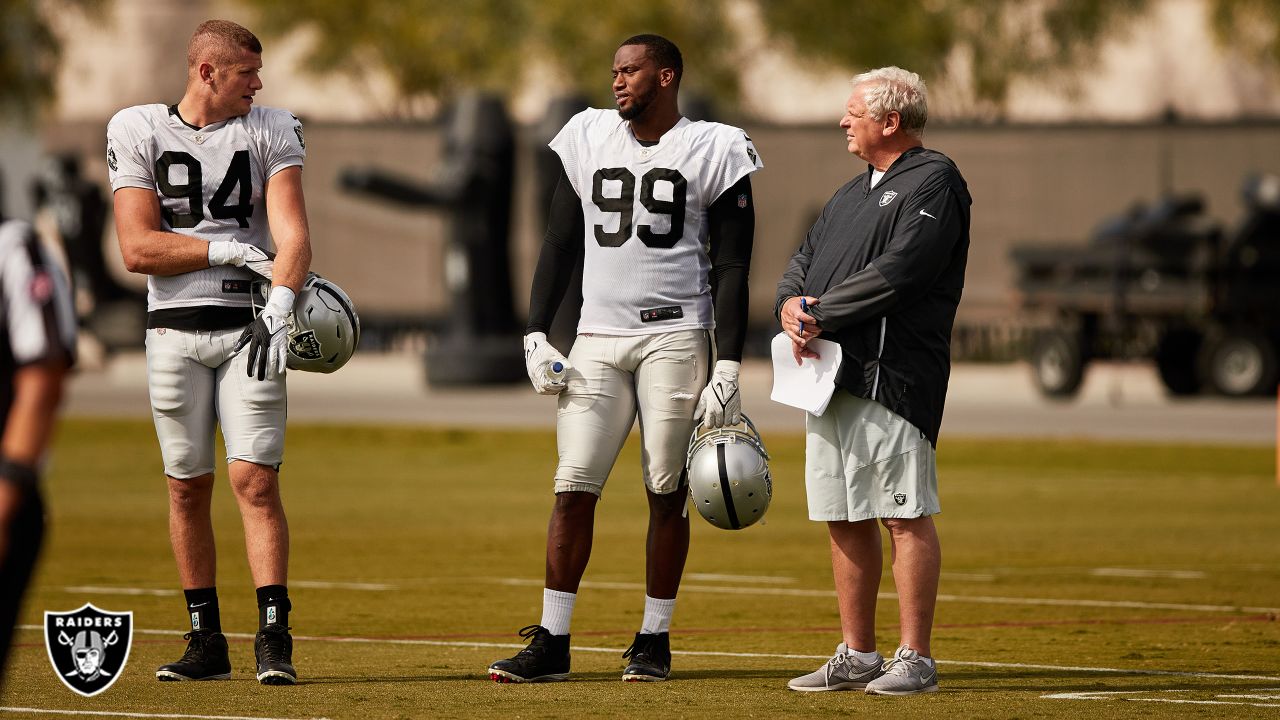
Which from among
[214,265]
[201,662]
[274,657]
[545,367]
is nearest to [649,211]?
[545,367]

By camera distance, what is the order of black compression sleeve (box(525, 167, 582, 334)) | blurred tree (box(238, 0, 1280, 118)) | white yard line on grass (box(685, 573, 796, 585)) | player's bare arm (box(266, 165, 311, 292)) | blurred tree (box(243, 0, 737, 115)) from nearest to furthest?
1. player's bare arm (box(266, 165, 311, 292))
2. black compression sleeve (box(525, 167, 582, 334))
3. white yard line on grass (box(685, 573, 796, 585))
4. blurred tree (box(243, 0, 737, 115))
5. blurred tree (box(238, 0, 1280, 118))

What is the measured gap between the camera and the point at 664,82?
27.6ft

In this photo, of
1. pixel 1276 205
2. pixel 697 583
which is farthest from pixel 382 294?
pixel 697 583

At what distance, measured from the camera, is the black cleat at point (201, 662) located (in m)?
8.24

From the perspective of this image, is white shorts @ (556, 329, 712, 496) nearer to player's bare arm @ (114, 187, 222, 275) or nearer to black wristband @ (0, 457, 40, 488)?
player's bare arm @ (114, 187, 222, 275)

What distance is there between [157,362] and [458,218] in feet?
71.4

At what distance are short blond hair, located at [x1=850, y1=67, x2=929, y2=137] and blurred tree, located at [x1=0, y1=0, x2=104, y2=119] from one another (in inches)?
1608

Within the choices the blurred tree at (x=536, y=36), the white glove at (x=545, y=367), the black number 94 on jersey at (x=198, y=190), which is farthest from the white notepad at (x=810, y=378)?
the blurred tree at (x=536, y=36)

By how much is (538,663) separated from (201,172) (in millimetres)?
2235

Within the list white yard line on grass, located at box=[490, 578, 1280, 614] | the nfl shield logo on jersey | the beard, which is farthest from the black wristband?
white yard line on grass, located at box=[490, 578, 1280, 614]

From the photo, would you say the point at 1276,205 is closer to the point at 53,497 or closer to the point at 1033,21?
the point at 53,497

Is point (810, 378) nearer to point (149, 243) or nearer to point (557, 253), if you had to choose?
point (557, 253)

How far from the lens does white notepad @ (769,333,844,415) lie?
8164 millimetres

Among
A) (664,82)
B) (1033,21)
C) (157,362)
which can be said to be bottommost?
(157,362)
